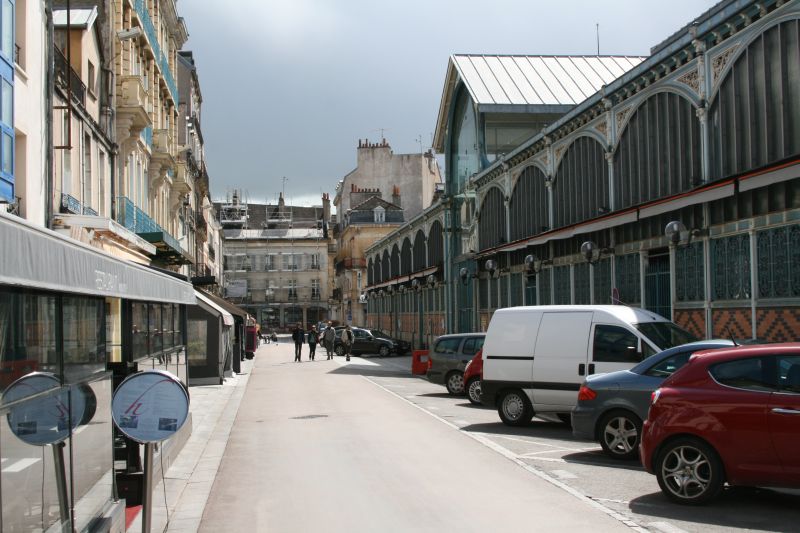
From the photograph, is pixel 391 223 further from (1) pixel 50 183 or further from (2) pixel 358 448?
(2) pixel 358 448

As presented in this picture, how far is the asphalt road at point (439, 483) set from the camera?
8.98 meters

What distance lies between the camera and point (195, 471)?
12.6 metres

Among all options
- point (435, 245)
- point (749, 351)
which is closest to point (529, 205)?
point (435, 245)

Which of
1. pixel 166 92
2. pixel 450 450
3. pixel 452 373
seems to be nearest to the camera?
pixel 450 450

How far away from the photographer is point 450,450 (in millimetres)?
13906

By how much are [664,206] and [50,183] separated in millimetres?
13333

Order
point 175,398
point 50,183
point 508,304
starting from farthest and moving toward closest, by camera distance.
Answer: point 508,304 < point 50,183 < point 175,398

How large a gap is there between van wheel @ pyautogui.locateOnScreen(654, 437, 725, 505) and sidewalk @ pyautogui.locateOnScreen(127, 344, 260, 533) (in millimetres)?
Result: 4750

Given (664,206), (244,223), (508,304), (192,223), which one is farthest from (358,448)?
(244,223)

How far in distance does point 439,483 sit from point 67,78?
1452 centimetres

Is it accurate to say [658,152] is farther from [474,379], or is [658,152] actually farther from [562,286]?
[562,286]

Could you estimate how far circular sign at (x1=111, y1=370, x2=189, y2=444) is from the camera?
6.58 m

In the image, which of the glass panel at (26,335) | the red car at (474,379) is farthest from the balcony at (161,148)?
the glass panel at (26,335)

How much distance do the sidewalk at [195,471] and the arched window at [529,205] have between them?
505 inches
